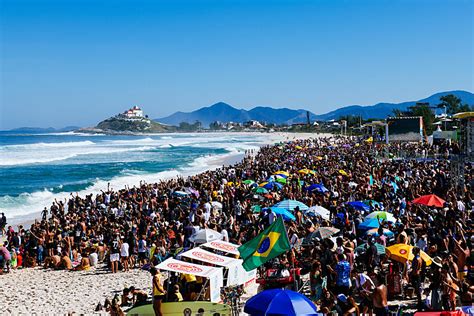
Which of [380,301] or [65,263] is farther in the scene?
[65,263]

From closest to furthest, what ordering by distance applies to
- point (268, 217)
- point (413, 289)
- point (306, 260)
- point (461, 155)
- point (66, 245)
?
point (413, 289)
point (306, 260)
point (268, 217)
point (66, 245)
point (461, 155)

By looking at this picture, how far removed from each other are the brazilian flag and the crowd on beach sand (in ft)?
3.51

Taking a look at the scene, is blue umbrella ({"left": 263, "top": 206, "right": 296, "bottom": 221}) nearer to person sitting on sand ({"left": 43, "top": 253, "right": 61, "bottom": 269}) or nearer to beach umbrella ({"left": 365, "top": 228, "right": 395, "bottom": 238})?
beach umbrella ({"left": 365, "top": 228, "right": 395, "bottom": 238})

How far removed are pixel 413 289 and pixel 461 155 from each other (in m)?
13.9

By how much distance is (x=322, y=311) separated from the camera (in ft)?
26.0

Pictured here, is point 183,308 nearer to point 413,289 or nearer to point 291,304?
point 291,304

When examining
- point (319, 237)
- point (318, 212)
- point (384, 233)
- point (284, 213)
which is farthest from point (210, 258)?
point (318, 212)

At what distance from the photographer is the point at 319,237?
1191cm

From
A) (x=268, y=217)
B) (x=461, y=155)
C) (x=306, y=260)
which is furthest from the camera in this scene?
(x=461, y=155)

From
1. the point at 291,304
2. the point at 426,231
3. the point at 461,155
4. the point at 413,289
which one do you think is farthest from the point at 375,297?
the point at 461,155

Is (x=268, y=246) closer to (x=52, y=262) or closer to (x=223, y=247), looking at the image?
(x=223, y=247)

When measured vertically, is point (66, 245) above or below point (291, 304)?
below

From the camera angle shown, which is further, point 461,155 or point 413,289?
point 461,155

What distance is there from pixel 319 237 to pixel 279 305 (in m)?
5.10
